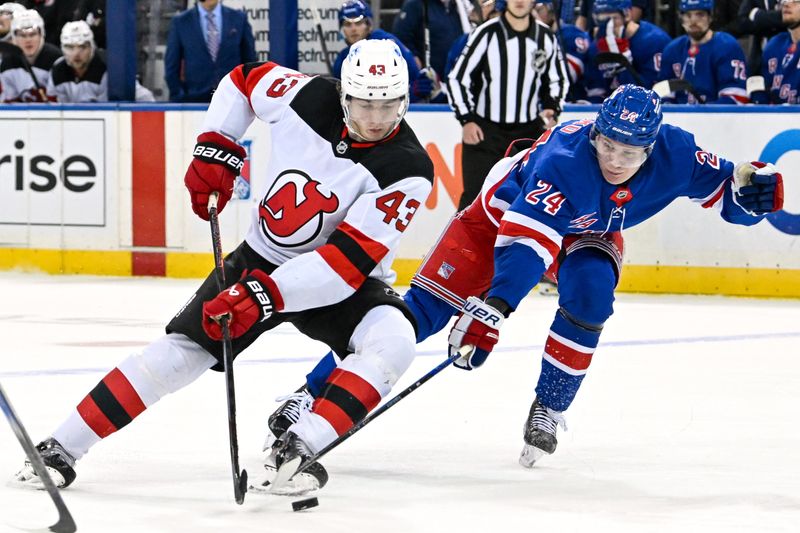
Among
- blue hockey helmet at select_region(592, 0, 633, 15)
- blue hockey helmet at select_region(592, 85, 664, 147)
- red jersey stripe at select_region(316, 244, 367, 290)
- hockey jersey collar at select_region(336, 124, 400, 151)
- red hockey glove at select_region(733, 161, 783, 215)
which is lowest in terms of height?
red jersey stripe at select_region(316, 244, 367, 290)

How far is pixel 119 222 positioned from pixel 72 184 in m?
0.36

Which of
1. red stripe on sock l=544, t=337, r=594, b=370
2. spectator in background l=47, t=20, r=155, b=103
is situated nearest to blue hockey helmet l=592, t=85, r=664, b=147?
red stripe on sock l=544, t=337, r=594, b=370

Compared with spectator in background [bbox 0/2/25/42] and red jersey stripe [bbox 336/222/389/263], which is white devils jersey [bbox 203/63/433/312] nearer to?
red jersey stripe [bbox 336/222/389/263]

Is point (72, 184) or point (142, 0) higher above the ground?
point (142, 0)

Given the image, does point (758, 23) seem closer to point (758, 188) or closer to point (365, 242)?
point (758, 188)

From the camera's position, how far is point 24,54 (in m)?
9.10

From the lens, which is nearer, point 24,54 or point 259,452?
point 259,452

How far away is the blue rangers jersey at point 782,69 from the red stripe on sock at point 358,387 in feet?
16.4

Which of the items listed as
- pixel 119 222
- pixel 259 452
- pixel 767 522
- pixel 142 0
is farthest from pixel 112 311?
pixel 767 522

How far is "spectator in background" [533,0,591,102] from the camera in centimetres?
817

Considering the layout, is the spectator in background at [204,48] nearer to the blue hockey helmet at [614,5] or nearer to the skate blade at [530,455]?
the blue hockey helmet at [614,5]

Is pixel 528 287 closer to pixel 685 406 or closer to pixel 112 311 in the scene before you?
pixel 685 406

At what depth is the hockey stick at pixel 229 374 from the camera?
126 inches

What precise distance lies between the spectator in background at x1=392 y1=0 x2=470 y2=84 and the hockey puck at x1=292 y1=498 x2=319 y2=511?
18.2 feet
